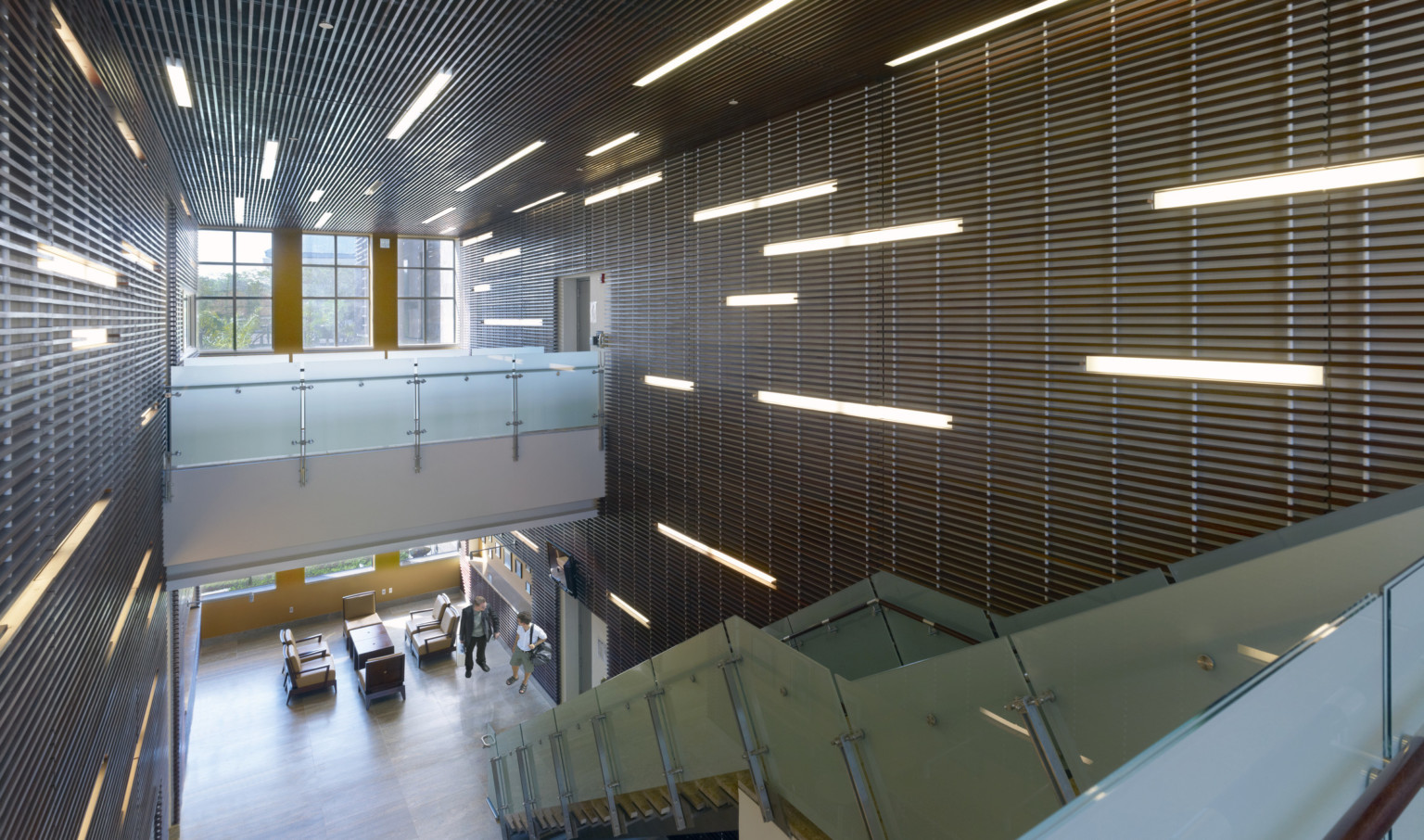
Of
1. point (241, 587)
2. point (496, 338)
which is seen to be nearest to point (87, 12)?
point (496, 338)

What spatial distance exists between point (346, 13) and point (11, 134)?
9.71ft

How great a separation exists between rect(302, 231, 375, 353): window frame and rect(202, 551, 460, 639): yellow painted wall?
14.0 feet

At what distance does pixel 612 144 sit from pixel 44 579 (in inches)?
240

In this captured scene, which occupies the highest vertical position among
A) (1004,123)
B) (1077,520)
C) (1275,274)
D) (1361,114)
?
(1004,123)

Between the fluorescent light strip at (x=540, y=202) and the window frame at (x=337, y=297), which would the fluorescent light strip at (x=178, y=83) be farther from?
the window frame at (x=337, y=297)

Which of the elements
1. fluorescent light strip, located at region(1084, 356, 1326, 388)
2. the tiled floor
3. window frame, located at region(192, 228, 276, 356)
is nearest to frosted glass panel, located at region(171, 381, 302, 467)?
the tiled floor

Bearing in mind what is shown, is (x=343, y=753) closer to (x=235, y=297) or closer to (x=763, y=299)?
(x=763, y=299)

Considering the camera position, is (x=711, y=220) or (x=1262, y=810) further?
(x=711, y=220)

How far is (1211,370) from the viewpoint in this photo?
142 inches

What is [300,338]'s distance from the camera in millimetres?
14828

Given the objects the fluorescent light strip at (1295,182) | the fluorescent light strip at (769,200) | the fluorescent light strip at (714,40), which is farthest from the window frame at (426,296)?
the fluorescent light strip at (1295,182)

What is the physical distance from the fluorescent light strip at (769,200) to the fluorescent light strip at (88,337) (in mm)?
4582

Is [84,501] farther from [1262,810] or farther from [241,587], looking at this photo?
[241,587]

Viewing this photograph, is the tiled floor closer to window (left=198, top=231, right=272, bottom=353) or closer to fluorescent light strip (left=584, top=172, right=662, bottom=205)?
window (left=198, top=231, right=272, bottom=353)
